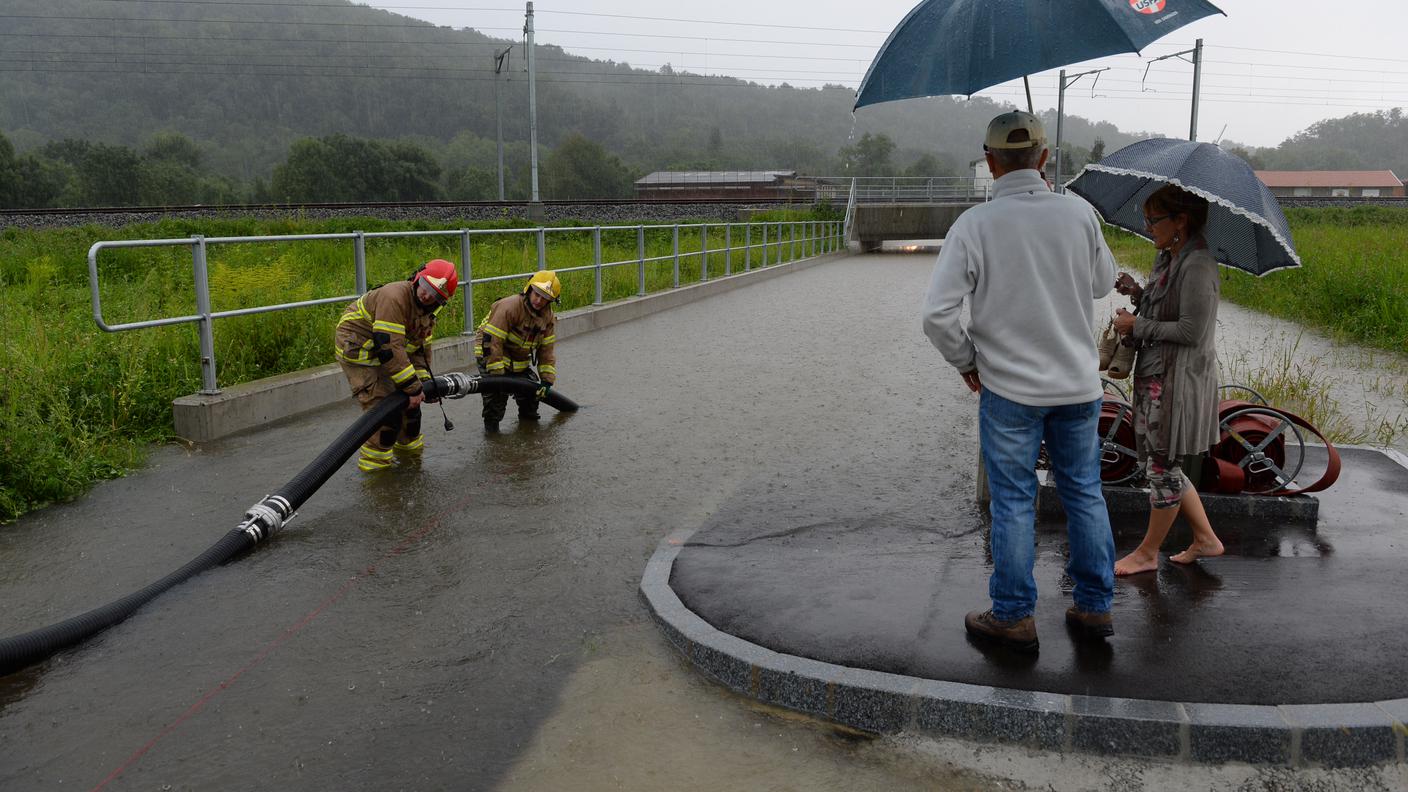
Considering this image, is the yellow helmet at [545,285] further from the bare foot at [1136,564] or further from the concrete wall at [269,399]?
the bare foot at [1136,564]

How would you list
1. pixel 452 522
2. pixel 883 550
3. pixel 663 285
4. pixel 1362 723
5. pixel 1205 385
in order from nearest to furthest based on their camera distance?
pixel 1362 723 < pixel 1205 385 < pixel 883 550 < pixel 452 522 < pixel 663 285

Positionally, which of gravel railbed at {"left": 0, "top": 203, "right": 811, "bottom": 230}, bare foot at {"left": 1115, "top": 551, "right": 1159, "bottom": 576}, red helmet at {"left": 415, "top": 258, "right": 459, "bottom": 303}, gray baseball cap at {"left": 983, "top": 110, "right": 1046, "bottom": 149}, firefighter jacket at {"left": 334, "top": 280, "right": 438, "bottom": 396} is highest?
gray baseball cap at {"left": 983, "top": 110, "right": 1046, "bottom": 149}

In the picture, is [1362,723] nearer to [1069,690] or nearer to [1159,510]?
[1069,690]

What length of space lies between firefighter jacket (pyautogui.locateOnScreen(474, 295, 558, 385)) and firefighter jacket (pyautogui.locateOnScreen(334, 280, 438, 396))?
908 millimetres

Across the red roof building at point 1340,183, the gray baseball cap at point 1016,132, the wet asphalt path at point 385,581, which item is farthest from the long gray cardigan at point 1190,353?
the red roof building at point 1340,183

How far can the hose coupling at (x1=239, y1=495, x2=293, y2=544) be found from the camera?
4.99m

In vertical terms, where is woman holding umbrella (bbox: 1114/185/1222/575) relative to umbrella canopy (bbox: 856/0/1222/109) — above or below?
below

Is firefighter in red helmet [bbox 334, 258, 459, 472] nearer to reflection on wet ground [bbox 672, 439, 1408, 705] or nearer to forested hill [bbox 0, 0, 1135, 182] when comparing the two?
reflection on wet ground [bbox 672, 439, 1408, 705]

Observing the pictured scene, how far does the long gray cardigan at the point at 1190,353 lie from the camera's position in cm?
406

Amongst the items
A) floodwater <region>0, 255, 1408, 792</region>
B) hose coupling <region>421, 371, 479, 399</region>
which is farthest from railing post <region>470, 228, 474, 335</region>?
hose coupling <region>421, 371, 479, 399</region>

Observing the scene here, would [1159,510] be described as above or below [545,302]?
below

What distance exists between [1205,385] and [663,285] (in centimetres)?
1445

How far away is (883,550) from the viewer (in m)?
4.79

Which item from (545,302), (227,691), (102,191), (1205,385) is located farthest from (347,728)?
(102,191)
